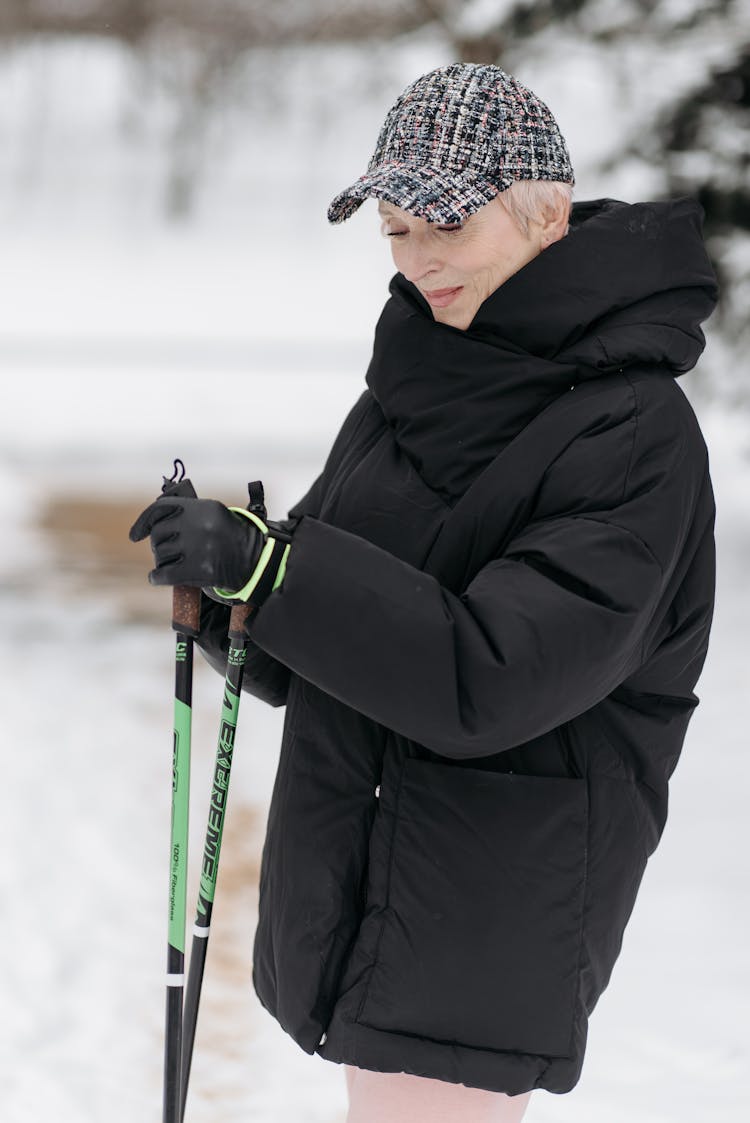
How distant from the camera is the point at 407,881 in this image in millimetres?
1942

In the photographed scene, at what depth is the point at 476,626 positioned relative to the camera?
1.72 m

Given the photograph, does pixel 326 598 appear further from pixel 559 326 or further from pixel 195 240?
pixel 195 240

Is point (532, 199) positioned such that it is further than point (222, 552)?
Yes

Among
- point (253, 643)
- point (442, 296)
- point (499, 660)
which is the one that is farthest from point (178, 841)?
point (442, 296)

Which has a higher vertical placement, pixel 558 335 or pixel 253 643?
pixel 558 335

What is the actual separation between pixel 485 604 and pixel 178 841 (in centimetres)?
68

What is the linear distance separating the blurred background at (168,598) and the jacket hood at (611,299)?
2.34m

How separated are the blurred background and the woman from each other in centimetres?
186

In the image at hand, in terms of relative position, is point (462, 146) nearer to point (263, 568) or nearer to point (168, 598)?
point (263, 568)

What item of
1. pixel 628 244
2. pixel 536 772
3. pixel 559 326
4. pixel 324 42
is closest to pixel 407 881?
pixel 536 772

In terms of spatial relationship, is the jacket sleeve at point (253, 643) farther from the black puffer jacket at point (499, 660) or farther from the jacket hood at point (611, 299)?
the jacket hood at point (611, 299)

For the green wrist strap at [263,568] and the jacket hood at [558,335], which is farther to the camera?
the jacket hood at [558,335]

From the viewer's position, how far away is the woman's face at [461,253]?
6.28 ft

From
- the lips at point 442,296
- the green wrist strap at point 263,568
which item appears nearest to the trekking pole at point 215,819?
the green wrist strap at point 263,568
